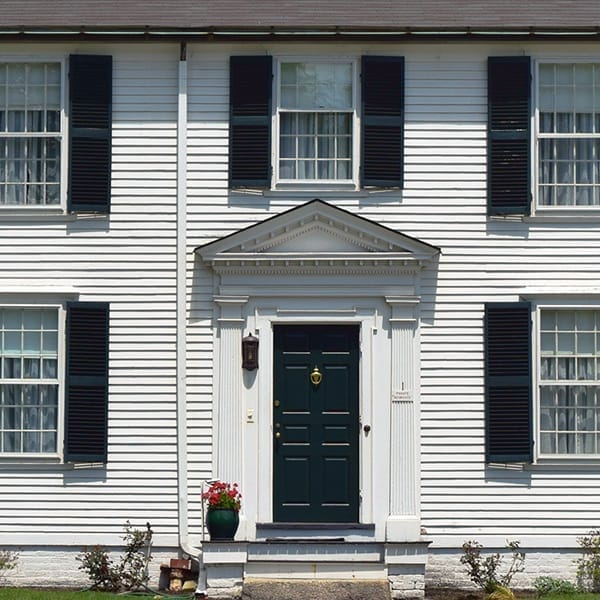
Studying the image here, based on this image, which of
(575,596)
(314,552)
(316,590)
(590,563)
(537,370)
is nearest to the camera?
(316,590)

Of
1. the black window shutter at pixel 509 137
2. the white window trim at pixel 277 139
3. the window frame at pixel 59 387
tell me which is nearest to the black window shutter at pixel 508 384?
the black window shutter at pixel 509 137

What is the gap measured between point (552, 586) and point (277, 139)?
615 cm

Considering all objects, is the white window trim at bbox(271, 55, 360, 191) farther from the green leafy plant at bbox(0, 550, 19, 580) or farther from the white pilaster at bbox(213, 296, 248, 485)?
the green leafy plant at bbox(0, 550, 19, 580)

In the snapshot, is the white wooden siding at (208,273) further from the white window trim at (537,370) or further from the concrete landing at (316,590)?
the concrete landing at (316,590)

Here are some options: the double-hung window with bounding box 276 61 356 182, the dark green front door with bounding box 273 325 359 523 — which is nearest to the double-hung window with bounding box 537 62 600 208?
the double-hung window with bounding box 276 61 356 182

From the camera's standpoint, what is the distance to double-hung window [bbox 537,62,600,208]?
1722 centimetres

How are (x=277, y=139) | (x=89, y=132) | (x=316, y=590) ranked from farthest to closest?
1. (x=277, y=139)
2. (x=89, y=132)
3. (x=316, y=590)

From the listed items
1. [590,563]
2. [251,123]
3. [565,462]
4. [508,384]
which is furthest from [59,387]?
[590,563]

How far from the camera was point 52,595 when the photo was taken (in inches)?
630

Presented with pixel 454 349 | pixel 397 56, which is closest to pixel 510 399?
pixel 454 349

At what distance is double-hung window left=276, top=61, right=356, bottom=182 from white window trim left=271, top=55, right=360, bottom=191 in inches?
1.6

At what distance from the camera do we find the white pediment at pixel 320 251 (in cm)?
1678

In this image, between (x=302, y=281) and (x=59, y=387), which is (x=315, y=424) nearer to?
(x=302, y=281)

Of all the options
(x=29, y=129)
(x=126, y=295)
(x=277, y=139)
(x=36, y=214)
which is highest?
(x=29, y=129)
